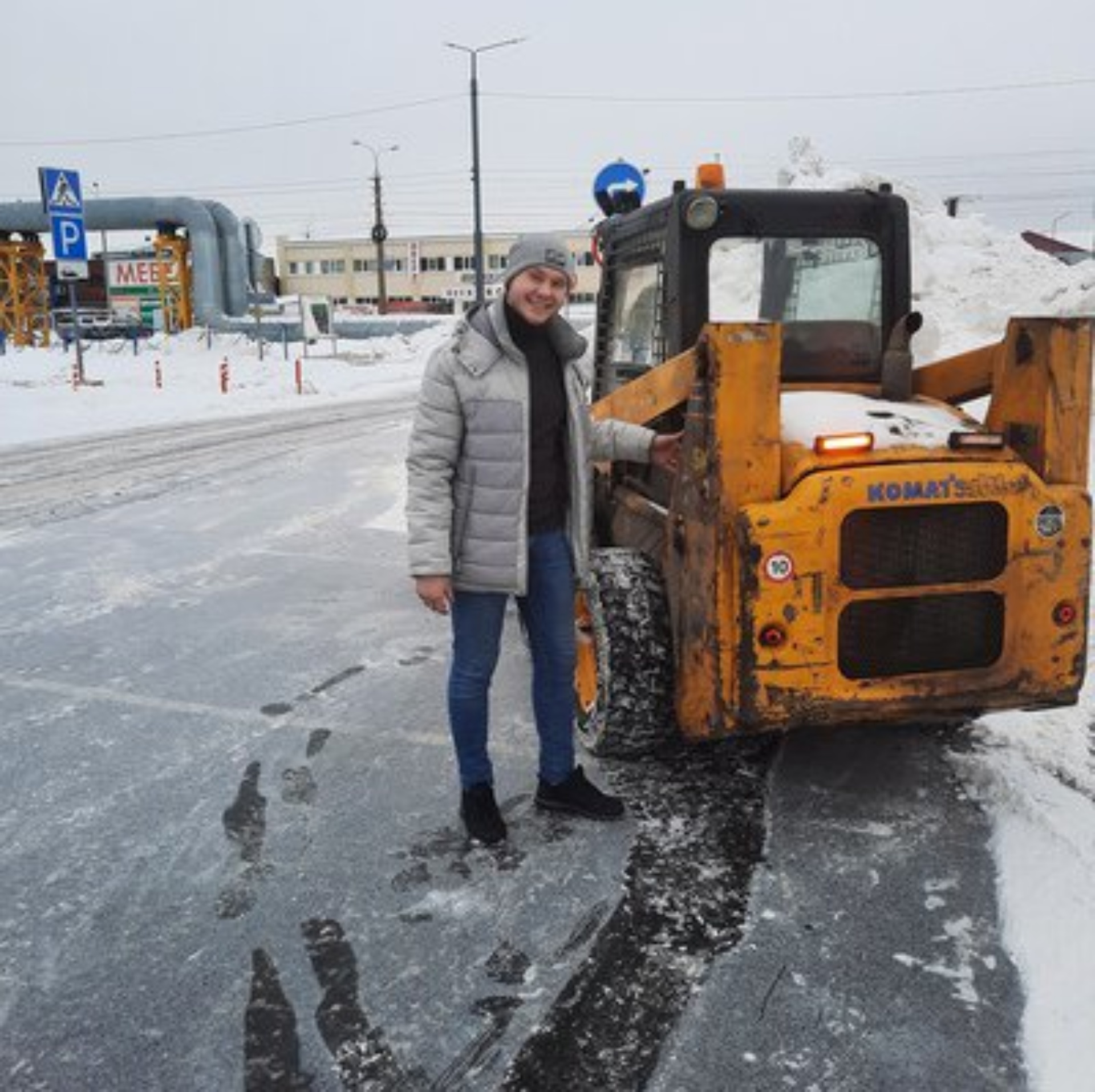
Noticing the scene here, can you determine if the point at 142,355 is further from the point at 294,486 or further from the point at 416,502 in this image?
the point at 416,502

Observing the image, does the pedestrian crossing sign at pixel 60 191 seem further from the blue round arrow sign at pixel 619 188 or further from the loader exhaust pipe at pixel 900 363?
the loader exhaust pipe at pixel 900 363

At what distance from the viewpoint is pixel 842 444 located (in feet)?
10.5

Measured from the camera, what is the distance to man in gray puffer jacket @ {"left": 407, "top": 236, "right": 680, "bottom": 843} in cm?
306

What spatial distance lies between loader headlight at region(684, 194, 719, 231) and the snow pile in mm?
9563

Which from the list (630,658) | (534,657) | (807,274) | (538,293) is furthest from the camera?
(807,274)

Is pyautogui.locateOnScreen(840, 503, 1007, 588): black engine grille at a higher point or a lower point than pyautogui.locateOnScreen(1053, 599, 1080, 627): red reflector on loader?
higher

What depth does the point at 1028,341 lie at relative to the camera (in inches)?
134

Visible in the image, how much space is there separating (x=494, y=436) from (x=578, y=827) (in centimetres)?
127

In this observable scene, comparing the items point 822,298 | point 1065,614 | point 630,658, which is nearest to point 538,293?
point 630,658

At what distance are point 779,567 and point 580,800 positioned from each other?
100 centimetres

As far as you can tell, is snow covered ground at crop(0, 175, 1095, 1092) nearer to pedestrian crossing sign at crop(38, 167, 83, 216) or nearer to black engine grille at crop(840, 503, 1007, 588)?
black engine grille at crop(840, 503, 1007, 588)

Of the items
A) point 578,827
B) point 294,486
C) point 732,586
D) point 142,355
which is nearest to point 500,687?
point 578,827

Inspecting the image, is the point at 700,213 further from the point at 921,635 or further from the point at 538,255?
the point at 921,635

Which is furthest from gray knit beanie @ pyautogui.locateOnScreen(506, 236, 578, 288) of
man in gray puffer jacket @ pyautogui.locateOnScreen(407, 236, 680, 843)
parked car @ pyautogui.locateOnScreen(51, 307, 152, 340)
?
parked car @ pyautogui.locateOnScreen(51, 307, 152, 340)
